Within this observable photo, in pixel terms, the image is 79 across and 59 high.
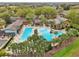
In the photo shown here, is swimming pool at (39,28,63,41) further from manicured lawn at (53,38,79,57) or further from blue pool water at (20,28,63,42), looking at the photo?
manicured lawn at (53,38,79,57)

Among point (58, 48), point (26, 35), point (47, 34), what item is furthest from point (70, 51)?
point (26, 35)

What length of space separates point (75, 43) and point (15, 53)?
39cm

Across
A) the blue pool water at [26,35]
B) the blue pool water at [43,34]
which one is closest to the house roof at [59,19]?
the blue pool water at [43,34]

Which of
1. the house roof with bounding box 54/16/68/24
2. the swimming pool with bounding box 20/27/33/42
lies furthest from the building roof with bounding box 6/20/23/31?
the house roof with bounding box 54/16/68/24

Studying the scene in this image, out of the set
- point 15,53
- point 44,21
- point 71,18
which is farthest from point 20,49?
point 71,18

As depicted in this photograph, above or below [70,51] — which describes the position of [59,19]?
above

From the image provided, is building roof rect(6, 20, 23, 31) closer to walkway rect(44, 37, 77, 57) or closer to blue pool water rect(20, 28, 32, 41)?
blue pool water rect(20, 28, 32, 41)

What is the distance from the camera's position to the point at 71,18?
2113 mm

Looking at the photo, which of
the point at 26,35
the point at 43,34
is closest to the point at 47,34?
the point at 43,34

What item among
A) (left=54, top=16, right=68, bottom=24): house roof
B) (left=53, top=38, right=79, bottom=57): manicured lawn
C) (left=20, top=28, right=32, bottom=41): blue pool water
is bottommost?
(left=53, top=38, right=79, bottom=57): manicured lawn

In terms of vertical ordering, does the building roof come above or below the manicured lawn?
above

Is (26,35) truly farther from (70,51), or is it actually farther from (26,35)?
(70,51)

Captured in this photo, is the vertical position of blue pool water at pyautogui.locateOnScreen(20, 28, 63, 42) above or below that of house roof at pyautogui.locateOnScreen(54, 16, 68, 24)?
below

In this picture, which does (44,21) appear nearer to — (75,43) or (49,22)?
(49,22)
